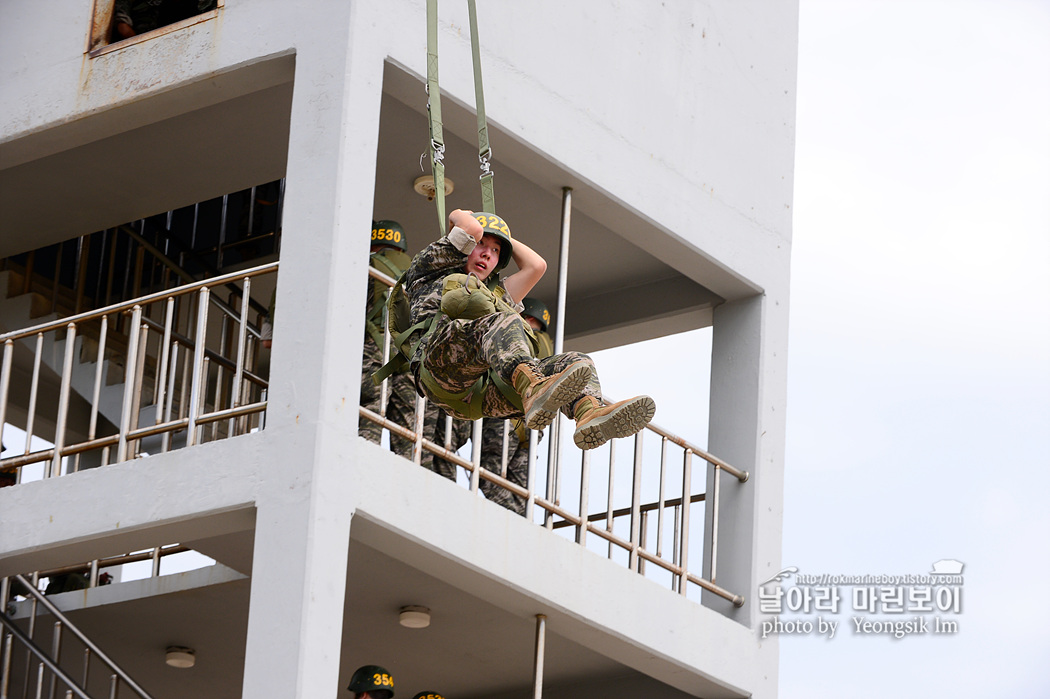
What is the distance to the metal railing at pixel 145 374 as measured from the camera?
1095 cm

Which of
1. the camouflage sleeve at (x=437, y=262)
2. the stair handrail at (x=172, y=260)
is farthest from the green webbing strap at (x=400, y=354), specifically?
the stair handrail at (x=172, y=260)

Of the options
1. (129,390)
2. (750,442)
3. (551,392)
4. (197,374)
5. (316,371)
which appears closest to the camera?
(551,392)

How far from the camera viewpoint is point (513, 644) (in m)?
13.1

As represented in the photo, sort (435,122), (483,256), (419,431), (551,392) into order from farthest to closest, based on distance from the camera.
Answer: (419,431) < (483,256) < (435,122) < (551,392)

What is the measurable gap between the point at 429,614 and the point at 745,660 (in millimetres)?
2193

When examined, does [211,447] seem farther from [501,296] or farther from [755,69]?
[755,69]

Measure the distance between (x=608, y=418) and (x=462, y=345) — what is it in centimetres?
84

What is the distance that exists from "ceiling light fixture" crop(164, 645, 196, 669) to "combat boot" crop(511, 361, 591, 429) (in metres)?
5.75

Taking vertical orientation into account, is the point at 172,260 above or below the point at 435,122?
above

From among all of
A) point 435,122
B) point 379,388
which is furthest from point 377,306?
point 435,122

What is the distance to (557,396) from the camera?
27.7 ft

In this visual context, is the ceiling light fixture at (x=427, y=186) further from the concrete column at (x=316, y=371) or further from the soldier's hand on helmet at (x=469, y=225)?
the soldier's hand on helmet at (x=469, y=225)

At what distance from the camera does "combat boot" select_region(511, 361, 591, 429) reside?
27.6 feet

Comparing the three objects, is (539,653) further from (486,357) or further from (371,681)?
(486,357)
